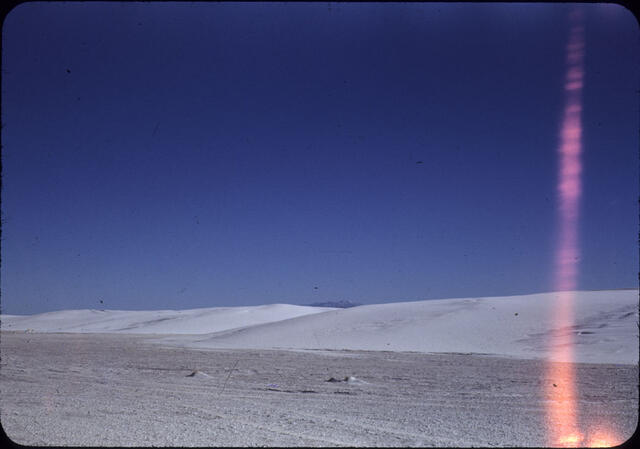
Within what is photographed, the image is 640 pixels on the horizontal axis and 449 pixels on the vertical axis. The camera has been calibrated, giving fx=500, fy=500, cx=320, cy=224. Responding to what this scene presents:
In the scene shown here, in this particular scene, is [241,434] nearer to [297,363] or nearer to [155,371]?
[155,371]

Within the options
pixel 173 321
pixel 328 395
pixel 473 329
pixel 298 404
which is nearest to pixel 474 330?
pixel 473 329

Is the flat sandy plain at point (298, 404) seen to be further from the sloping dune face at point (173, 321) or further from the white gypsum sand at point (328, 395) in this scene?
the sloping dune face at point (173, 321)

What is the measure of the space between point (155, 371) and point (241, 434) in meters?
5.75

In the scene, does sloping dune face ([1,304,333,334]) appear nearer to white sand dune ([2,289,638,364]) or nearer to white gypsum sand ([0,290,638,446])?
white sand dune ([2,289,638,364])

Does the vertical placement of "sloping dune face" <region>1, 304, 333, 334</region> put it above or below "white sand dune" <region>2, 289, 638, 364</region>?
below

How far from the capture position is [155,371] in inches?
381

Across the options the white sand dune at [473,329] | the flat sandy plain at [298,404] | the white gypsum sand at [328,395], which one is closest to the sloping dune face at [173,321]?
the white sand dune at [473,329]

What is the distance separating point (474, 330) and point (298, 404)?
13.4 meters

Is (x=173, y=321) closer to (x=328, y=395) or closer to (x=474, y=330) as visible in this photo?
(x=474, y=330)

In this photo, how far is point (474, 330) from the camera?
18094 millimetres

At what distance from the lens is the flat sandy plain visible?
4.52m

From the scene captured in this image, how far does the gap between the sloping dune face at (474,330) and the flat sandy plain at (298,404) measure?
3561 millimetres

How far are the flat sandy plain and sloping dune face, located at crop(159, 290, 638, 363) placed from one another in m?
3.56

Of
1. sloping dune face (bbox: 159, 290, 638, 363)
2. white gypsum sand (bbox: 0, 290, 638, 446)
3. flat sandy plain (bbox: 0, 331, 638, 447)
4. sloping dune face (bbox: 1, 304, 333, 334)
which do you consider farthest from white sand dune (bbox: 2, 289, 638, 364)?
sloping dune face (bbox: 1, 304, 333, 334)
